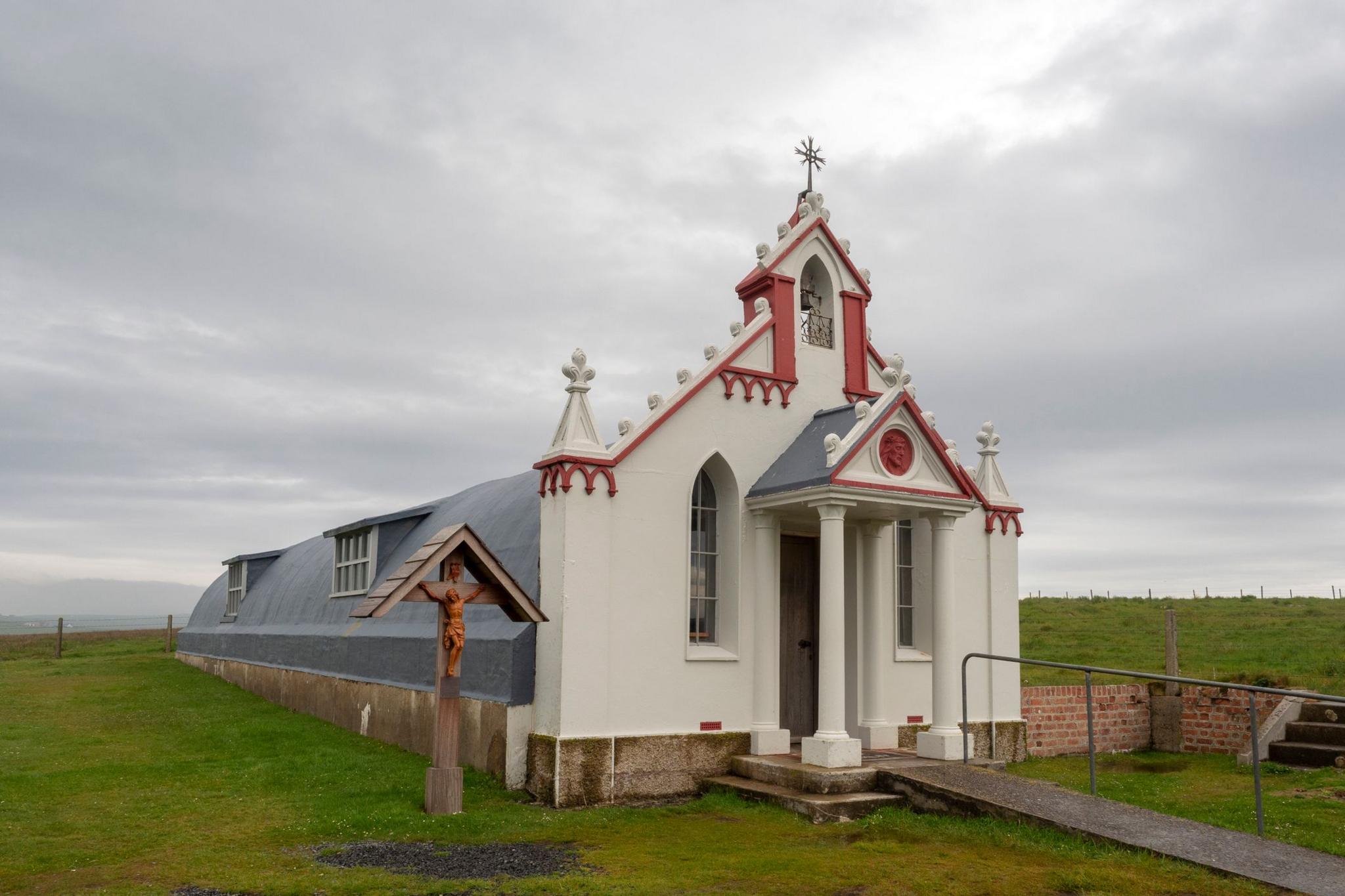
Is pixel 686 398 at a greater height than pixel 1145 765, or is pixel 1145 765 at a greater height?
pixel 686 398

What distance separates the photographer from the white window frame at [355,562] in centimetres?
1916

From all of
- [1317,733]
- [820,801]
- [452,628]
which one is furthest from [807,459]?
[1317,733]

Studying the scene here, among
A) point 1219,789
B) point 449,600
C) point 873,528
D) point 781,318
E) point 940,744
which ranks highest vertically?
point 781,318

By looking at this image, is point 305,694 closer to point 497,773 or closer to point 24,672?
point 497,773

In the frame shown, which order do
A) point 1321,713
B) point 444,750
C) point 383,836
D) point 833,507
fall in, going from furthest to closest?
point 1321,713
point 833,507
point 444,750
point 383,836

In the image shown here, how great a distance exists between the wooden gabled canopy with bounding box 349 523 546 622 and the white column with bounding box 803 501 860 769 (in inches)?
123

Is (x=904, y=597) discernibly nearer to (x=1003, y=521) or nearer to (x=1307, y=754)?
(x=1003, y=521)

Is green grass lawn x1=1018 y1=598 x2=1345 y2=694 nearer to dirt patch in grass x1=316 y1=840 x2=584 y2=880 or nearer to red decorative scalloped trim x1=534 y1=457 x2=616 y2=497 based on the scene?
red decorative scalloped trim x1=534 y1=457 x2=616 y2=497

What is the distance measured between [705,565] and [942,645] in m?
3.02

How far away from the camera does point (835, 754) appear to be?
446 inches

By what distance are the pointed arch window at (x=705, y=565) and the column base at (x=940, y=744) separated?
275cm

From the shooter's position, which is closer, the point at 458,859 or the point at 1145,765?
the point at 458,859

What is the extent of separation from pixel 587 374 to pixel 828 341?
12.3ft

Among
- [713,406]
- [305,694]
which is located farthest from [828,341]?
[305,694]
